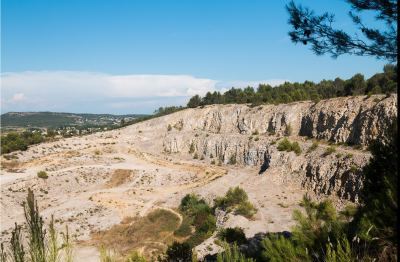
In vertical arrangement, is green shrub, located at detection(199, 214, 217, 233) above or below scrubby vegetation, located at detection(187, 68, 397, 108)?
below

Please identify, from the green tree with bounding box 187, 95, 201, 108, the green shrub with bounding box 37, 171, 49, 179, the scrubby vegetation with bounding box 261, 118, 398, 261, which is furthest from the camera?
the green tree with bounding box 187, 95, 201, 108

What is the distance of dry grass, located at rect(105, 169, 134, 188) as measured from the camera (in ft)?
132

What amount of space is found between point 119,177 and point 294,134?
3638cm

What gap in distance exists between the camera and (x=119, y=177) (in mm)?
42219

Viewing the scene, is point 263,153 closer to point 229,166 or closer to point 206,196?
point 229,166

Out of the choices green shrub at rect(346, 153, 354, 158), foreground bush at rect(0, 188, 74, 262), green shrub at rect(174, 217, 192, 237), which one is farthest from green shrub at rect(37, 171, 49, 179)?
green shrub at rect(346, 153, 354, 158)

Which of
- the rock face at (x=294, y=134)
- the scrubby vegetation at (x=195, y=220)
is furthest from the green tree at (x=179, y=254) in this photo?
the rock face at (x=294, y=134)

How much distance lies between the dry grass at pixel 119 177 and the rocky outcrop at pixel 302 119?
2790cm

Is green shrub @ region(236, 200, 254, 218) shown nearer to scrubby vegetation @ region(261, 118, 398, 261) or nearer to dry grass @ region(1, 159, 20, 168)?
scrubby vegetation @ region(261, 118, 398, 261)

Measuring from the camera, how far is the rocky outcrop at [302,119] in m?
31.0

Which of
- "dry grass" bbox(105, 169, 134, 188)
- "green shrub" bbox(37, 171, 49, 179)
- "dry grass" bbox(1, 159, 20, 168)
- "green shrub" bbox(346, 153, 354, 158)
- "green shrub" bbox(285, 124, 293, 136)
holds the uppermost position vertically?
"green shrub" bbox(285, 124, 293, 136)

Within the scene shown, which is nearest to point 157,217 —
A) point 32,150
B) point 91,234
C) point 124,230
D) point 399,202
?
point 124,230

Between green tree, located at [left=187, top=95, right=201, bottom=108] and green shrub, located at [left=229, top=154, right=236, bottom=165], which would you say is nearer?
green shrub, located at [left=229, top=154, right=236, bottom=165]

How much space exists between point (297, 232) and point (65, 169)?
1757 inches
